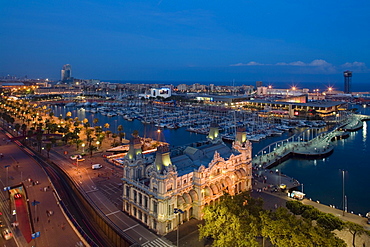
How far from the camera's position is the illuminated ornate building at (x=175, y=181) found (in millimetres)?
30656

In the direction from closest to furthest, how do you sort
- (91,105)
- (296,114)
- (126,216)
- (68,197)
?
(126,216)
(68,197)
(296,114)
(91,105)

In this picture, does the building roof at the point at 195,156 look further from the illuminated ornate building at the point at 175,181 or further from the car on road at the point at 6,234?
the car on road at the point at 6,234

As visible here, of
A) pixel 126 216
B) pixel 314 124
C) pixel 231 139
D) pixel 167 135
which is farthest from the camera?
pixel 314 124

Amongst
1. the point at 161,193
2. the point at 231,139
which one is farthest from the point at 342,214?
the point at 231,139

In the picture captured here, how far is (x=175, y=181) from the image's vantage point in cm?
3119

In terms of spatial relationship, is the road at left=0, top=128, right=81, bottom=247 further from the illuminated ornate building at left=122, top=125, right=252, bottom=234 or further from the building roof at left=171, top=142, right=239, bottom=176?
the building roof at left=171, top=142, right=239, bottom=176

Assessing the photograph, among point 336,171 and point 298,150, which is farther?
point 298,150

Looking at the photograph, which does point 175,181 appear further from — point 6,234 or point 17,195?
point 17,195

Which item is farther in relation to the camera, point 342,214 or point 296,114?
point 296,114

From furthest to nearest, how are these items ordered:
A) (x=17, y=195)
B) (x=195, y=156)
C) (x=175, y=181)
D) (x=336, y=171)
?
(x=336, y=171), (x=17, y=195), (x=195, y=156), (x=175, y=181)

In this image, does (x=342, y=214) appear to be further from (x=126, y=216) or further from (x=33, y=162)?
(x=33, y=162)

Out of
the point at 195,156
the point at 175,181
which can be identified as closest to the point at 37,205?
the point at 175,181

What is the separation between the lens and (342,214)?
34688 millimetres

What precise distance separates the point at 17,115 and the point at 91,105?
187 ft
